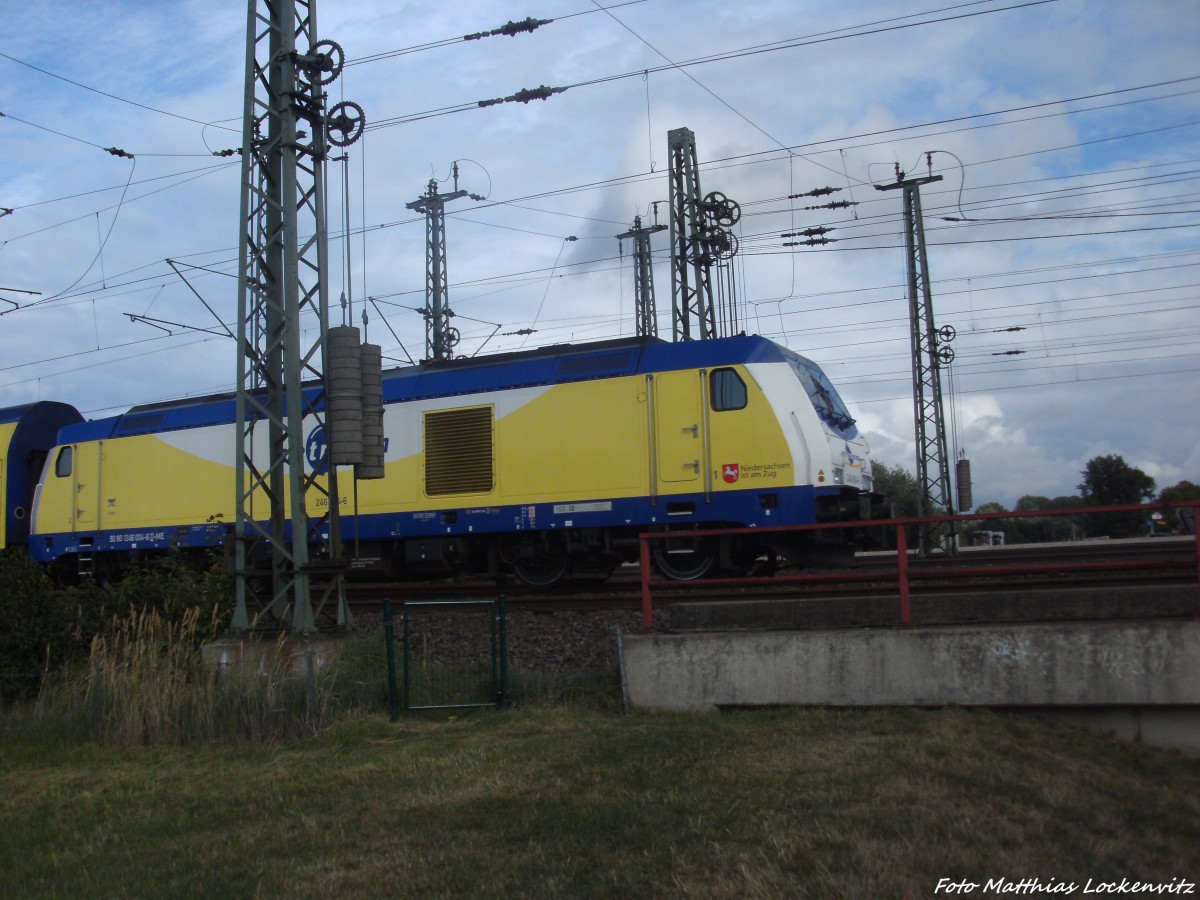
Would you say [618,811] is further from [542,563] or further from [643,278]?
[643,278]

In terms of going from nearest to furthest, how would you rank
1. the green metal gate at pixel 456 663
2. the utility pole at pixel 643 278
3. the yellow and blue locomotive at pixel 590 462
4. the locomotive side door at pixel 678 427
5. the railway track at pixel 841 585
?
1. the railway track at pixel 841 585
2. the green metal gate at pixel 456 663
3. the yellow and blue locomotive at pixel 590 462
4. the locomotive side door at pixel 678 427
5. the utility pole at pixel 643 278

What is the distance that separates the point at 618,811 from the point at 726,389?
9043mm

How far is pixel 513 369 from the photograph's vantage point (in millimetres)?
16453

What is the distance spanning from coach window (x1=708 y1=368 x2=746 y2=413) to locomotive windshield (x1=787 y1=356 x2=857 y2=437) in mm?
887

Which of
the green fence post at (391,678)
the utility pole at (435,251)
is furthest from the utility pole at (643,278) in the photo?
the green fence post at (391,678)

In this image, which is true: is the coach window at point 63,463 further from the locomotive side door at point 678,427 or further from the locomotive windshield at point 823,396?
the locomotive windshield at point 823,396

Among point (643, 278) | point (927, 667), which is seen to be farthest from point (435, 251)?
point (927, 667)

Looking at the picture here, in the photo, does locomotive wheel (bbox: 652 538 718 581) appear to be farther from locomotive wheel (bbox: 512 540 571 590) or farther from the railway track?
locomotive wheel (bbox: 512 540 571 590)

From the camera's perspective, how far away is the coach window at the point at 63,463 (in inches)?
824

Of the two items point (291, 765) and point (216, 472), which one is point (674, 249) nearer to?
point (216, 472)

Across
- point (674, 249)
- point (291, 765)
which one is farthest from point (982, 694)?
point (674, 249)

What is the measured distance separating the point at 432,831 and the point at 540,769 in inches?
48.7

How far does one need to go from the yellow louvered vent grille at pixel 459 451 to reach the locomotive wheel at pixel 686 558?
2803mm

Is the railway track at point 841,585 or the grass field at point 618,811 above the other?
the railway track at point 841,585
